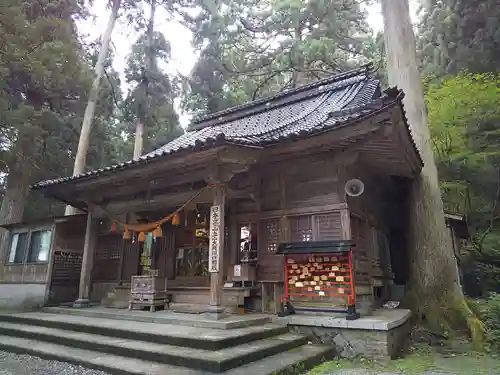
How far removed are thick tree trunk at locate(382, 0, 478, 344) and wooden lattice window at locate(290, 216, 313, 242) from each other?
3226 mm

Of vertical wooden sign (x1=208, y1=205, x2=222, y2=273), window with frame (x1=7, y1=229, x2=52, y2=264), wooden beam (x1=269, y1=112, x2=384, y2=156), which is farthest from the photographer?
window with frame (x1=7, y1=229, x2=52, y2=264)

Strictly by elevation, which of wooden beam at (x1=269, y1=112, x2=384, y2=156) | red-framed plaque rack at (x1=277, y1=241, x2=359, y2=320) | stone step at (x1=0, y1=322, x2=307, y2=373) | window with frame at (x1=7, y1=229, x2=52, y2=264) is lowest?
stone step at (x1=0, y1=322, x2=307, y2=373)

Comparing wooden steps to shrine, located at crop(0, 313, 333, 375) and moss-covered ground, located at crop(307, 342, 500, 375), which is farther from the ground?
wooden steps to shrine, located at crop(0, 313, 333, 375)

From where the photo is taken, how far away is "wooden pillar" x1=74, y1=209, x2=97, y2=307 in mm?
9148

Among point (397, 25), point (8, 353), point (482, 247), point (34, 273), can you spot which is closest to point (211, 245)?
point (8, 353)

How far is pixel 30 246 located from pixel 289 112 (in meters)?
9.48

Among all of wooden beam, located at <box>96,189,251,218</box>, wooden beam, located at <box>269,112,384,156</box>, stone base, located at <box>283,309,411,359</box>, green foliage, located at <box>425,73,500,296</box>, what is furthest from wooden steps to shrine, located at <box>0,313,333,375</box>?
green foliage, located at <box>425,73,500,296</box>

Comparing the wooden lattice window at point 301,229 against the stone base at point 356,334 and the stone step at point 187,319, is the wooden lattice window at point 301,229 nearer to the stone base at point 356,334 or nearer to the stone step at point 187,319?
the stone base at point 356,334

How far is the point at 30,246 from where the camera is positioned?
11.3m

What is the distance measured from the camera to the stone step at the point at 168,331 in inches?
203

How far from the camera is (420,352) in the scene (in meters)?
6.56

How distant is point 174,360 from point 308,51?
16.4 metres

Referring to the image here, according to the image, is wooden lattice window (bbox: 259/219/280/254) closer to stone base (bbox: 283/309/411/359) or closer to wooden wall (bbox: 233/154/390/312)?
wooden wall (bbox: 233/154/390/312)

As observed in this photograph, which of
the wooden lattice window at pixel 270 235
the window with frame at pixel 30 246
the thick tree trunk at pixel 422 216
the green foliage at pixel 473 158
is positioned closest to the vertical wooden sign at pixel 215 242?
the wooden lattice window at pixel 270 235
